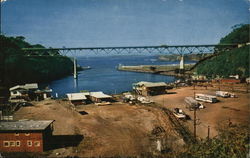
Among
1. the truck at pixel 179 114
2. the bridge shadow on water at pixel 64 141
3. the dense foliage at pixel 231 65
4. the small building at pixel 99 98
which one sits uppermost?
the dense foliage at pixel 231 65

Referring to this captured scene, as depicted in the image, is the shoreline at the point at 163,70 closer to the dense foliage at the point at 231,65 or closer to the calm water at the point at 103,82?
the calm water at the point at 103,82

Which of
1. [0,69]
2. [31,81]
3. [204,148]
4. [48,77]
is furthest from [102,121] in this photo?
[48,77]

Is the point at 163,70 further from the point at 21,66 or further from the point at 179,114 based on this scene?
the point at 179,114

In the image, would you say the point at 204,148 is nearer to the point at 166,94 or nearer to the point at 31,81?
the point at 166,94

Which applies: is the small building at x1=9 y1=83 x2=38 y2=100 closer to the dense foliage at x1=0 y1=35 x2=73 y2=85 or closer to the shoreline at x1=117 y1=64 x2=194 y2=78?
the dense foliage at x1=0 y1=35 x2=73 y2=85

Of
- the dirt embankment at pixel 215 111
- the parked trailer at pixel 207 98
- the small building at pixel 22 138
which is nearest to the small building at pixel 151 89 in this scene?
the dirt embankment at pixel 215 111

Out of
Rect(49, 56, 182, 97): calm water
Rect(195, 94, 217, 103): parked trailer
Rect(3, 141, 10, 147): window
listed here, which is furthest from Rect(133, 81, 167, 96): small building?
Rect(3, 141, 10, 147): window

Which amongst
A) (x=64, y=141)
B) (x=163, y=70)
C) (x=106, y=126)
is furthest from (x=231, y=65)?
(x=64, y=141)
